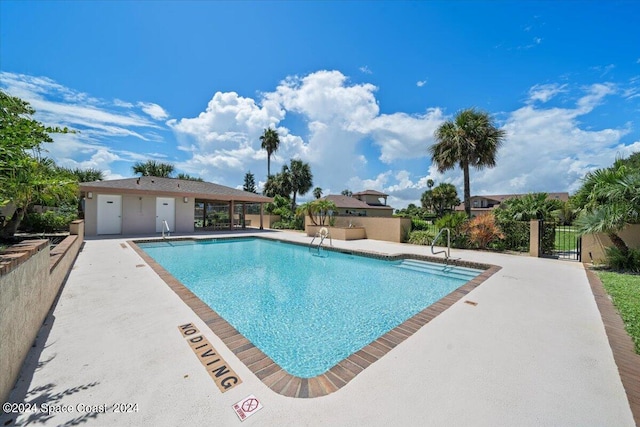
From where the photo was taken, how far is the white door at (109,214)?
14875mm

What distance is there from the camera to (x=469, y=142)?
14914 mm

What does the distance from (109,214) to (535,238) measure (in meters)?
21.6

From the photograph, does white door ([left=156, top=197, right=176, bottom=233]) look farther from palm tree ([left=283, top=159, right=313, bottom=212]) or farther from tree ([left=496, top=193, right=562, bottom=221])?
tree ([left=496, top=193, right=562, bottom=221])

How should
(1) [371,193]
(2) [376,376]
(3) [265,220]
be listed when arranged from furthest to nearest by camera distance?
(1) [371,193]
(3) [265,220]
(2) [376,376]

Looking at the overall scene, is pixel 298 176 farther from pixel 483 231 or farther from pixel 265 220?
pixel 483 231

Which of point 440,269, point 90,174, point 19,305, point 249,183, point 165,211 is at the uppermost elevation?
point 249,183

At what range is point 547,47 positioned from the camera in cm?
1059

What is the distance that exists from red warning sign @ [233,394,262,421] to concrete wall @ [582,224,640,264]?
1138cm

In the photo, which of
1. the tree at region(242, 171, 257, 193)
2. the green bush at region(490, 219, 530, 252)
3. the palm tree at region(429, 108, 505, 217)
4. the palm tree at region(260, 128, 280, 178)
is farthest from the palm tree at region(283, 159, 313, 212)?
the green bush at region(490, 219, 530, 252)

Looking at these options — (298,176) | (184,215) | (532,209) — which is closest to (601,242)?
(532,209)

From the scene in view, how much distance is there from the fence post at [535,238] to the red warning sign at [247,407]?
1191 cm

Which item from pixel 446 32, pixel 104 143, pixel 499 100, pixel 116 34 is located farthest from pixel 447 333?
pixel 104 143

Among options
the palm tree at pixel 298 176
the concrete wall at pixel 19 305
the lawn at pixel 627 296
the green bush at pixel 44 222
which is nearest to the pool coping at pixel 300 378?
the concrete wall at pixel 19 305

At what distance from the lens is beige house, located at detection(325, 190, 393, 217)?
3688 cm
